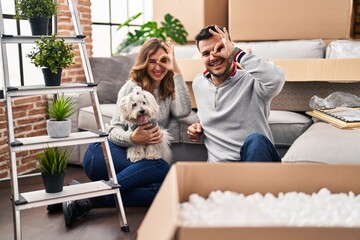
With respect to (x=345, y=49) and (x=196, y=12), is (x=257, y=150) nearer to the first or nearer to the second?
(x=345, y=49)

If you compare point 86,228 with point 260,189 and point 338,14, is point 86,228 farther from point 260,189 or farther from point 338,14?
point 338,14

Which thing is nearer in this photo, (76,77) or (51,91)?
(51,91)

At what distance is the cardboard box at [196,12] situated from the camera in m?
4.14

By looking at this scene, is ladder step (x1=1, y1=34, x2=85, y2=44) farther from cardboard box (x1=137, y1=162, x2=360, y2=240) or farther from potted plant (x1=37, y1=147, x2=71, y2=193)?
cardboard box (x1=137, y1=162, x2=360, y2=240)

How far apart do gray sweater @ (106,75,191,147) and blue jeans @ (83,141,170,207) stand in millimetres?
101

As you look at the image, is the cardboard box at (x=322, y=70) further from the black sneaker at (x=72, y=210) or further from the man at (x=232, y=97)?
the black sneaker at (x=72, y=210)

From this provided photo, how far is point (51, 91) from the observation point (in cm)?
205

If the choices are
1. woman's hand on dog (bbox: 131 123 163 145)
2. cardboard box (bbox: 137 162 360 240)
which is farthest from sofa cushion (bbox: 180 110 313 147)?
cardboard box (bbox: 137 162 360 240)

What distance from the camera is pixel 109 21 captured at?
16.1 ft

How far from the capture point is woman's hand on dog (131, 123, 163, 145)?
2410mm

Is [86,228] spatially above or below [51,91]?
below

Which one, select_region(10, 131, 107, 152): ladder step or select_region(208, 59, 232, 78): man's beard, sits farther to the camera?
select_region(208, 59, 232, 78): man's beard

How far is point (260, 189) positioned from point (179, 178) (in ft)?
0.53

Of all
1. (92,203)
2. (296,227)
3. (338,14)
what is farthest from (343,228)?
(338,14)
